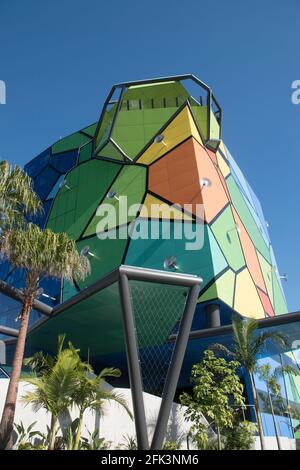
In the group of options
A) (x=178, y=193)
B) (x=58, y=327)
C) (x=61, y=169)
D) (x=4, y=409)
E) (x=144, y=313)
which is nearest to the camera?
(x=4, y=409)

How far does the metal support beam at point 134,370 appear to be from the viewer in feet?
35.7

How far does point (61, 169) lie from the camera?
4253 cm

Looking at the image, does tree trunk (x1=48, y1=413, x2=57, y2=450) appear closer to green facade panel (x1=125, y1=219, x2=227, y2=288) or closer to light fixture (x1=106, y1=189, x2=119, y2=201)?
green facade panel (x1=125, y1=219, x2=227, y2=288)

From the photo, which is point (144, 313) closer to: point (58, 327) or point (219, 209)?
point (58, 327)

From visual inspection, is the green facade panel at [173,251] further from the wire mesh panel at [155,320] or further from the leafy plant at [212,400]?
the leafy plant at [212,400]

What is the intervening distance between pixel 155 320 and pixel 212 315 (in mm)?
7183

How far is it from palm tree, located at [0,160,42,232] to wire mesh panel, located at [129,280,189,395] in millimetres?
5398

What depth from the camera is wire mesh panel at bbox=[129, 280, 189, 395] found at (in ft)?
46.0

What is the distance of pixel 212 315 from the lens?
2436 centimetres

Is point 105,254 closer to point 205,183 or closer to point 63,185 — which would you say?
point 205,183

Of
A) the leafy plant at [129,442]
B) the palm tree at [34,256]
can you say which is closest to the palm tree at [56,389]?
the palm tree at [34,256]

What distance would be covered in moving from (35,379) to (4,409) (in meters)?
1.36
